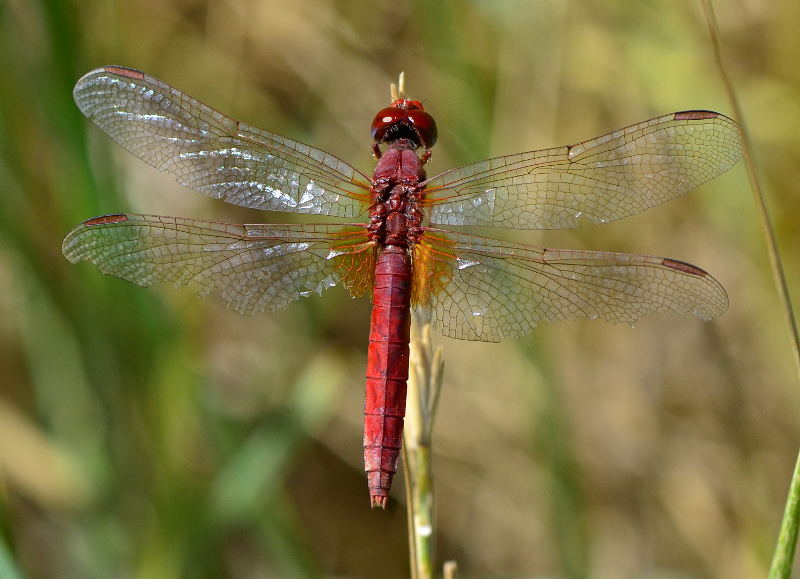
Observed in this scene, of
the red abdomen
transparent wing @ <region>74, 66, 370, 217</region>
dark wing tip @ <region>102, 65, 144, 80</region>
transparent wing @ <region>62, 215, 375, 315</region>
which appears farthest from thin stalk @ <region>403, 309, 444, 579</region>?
dark wing tip @ <region>102, 65, 144, 80</region>

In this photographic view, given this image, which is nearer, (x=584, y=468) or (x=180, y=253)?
(x=180, y=253)

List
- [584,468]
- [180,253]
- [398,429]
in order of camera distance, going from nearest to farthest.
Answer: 1. [398,429]
2. [180,253]
3. [584,468]

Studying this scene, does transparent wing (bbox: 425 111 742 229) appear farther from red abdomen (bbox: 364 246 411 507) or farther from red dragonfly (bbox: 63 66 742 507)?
red abdomen (bbox: 364 246 411 507)

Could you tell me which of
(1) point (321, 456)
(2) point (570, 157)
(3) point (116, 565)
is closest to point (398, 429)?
(2) point (570, 157)

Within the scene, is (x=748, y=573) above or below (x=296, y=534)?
below

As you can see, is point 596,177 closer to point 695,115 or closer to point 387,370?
point 695,115

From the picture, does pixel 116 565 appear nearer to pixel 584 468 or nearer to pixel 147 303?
pixel 147 303

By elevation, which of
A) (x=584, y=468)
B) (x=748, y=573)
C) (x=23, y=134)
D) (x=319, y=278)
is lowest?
(x=748, y=573)
